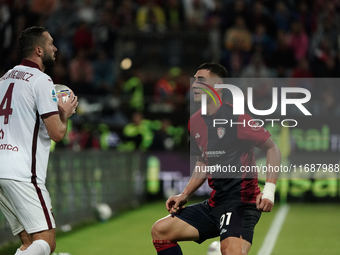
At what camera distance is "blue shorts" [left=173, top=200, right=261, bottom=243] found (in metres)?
4.85

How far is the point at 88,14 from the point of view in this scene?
17734 millimetres

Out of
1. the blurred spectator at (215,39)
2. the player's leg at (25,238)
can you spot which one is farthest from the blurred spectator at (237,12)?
the player's leg at (25,238)


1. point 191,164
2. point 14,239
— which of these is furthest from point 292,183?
point 14,239

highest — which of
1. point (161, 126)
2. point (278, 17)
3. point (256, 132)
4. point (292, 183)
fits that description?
point (278, 17)

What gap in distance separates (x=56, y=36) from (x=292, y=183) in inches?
317

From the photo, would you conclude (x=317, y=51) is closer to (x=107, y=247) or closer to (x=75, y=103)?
(x=107, y=247)

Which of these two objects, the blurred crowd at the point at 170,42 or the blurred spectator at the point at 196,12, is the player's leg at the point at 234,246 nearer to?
the blurred crowd at the point at 170,42

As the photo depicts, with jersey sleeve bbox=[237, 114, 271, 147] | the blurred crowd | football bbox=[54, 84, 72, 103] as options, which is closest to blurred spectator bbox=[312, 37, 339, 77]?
the blurred crowd

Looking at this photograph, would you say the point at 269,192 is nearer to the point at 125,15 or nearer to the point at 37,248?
the point at 37,248

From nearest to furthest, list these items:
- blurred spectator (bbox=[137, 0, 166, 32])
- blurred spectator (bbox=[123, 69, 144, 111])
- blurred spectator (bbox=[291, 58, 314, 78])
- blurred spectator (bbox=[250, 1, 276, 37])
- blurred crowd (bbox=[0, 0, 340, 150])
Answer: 1. blurred spectator (bbox=[123, 69, 144, 111])
2. blurred crowd (bbox=[0, 0, 340, 150])
3. blurred spectator (bbox=[291, 58, 314, 78])
4. blurred spectator (bbox=[250, 1, 276, 37])
5. blurred spectator (bbox=[137, 0, 166, 32])

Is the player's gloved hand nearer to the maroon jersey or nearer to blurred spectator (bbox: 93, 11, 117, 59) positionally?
the maroon jersey

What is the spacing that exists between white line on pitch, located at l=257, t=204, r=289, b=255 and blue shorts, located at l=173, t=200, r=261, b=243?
2687 millimetres

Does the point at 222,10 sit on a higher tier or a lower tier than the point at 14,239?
higher

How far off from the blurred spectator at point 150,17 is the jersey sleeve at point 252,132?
39.1 feet
